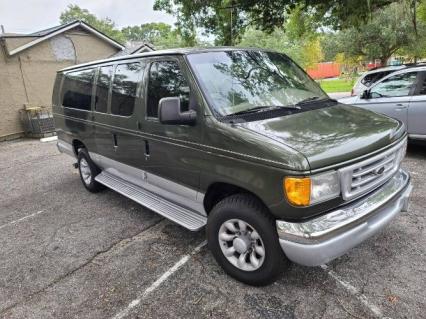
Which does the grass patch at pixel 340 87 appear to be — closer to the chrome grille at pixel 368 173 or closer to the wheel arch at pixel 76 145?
the wheel arch at pixel 76 145

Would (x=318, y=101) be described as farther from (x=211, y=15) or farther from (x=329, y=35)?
(x=329, y=35)

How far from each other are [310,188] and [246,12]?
33.6 feet

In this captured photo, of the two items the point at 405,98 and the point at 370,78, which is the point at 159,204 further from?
the point at 370,78

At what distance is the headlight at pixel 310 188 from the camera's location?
2486 millimetres

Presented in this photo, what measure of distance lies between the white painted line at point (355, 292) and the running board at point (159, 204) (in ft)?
Result: 4.19

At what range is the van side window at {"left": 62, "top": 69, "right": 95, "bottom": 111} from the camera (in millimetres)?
5152

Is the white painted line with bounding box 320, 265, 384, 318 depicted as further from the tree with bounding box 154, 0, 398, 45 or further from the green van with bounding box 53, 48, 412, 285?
the tree with bounding box 154, 0, 398, 45

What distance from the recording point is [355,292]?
117 inches

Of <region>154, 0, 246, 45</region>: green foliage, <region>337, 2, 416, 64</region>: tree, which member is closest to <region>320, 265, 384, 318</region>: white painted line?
<region>154, 0, 246, 45</region>: green foliage

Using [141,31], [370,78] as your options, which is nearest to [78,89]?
[370,78]

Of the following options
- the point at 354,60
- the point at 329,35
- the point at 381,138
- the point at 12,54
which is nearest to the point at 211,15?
the point at 12,54

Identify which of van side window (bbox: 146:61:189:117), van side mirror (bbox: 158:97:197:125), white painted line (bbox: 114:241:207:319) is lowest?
white painted line (bbox: 114:241:207:319)

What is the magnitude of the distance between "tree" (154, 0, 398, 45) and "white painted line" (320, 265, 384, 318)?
7664 millimetres

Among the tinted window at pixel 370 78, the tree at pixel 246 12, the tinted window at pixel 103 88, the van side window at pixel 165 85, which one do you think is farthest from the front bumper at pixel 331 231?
the tinted window at pixel 370 78
